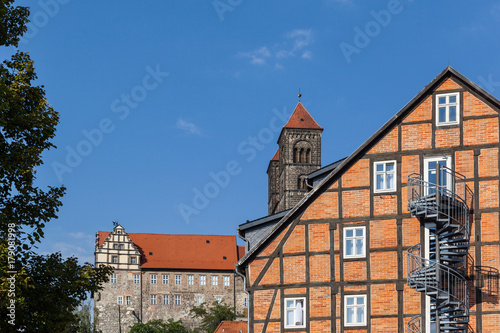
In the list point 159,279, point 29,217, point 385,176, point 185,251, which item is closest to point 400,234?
point 385,176

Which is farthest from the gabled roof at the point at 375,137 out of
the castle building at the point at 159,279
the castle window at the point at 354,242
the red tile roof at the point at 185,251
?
the red tile roof at the point at 185,251

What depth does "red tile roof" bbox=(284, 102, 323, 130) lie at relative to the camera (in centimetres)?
10730

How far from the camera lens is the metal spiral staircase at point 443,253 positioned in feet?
84.4

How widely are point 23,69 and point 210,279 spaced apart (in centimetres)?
8887

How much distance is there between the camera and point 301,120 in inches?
4269

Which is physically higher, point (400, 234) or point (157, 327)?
point (400, 234)

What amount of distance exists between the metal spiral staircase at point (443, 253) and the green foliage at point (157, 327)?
6452 cm

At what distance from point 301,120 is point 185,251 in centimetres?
2378

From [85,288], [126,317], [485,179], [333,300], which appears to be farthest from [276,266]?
[126,317]

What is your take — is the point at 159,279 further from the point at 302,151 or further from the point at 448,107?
the point at 448,107

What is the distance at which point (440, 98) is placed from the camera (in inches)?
1125

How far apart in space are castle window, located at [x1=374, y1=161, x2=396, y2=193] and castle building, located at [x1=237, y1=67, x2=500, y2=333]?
4cm

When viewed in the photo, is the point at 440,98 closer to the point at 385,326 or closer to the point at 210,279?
the point at 385,326

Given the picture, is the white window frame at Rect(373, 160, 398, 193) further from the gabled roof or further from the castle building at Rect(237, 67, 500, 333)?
the gabled roof
